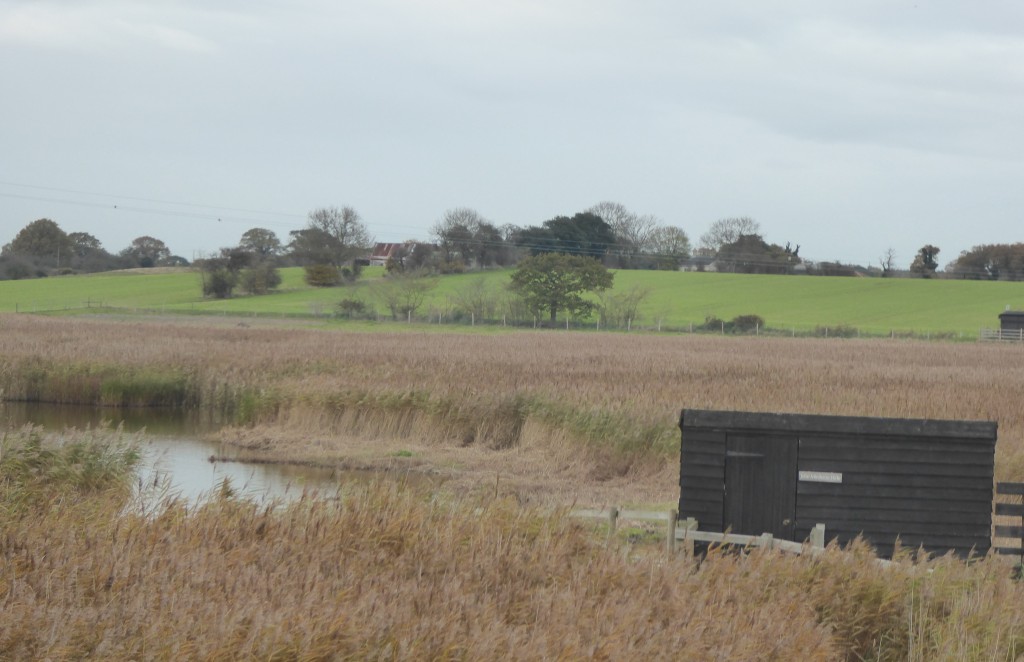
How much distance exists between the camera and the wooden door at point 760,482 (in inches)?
500

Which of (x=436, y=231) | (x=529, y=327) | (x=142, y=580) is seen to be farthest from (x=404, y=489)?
(x=436, y=231)

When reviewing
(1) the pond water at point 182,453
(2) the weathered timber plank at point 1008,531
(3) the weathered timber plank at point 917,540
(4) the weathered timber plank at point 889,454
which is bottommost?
(1) the pond water at point 182,453

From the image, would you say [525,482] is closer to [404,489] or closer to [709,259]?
[404,489]

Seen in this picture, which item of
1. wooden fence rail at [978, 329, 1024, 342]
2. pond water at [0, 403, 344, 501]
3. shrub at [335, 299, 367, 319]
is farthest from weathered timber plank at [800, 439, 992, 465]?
shrub at [335, 299, 367, 319]

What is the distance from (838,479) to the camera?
41.8 ft

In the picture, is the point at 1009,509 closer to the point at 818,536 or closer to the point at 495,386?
the point at 818,536

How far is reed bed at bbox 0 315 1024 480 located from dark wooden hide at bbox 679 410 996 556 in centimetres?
523

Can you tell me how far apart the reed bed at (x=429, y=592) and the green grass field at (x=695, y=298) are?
6463 cm

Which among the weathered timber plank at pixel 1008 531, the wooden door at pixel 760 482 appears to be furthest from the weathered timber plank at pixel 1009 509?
the wooden door at pixel 760 482

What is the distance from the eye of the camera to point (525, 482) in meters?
19.2

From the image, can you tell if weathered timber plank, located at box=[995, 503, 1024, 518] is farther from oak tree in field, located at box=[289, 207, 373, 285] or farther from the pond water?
oak tree in field, located at box=[289, 207, 373, 285]

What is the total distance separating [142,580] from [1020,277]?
11877 centimetres

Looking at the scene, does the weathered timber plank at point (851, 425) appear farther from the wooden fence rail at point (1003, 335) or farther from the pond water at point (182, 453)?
the wooden fence rail at point (1003, 335)

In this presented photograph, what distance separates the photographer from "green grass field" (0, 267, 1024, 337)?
7888 centimetres
